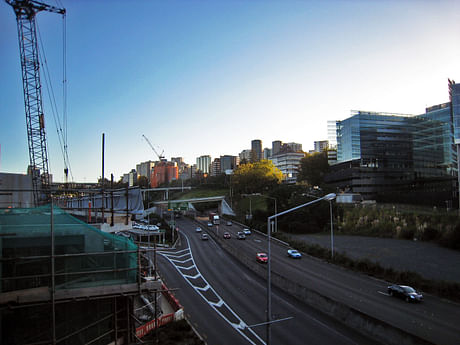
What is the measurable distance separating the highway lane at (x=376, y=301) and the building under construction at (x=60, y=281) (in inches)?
521

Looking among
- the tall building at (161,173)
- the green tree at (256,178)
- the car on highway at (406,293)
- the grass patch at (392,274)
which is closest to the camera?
the car on highway at (406,293)

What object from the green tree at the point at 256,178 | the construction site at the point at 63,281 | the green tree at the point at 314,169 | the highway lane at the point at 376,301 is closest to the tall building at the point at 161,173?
the green tree at the point at 256,178

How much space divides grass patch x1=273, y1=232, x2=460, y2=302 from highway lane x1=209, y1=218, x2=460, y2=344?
2.16 ft

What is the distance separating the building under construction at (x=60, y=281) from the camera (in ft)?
32.1

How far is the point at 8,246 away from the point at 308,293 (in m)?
17.3

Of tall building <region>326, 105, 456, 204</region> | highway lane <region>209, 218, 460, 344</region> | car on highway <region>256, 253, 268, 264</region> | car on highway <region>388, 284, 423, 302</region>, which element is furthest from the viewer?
tall building <region>326, 105, 456, 204</region>

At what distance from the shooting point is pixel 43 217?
11008 millimetres

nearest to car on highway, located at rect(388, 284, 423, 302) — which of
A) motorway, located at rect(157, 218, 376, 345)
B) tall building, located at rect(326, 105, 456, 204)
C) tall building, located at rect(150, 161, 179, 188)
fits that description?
motorway, located at rect(157, 218, 376, 345)

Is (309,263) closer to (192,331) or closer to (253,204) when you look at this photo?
(192,331)

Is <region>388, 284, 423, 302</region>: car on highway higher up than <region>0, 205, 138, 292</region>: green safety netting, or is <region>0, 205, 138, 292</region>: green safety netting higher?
<region>0, 205, 138, 292</region>: green safety netting

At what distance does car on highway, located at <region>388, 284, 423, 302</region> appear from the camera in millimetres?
18812

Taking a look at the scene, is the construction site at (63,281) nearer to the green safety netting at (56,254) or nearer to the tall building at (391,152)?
the green safety netting at (56,254)

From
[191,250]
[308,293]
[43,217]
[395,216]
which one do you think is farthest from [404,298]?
[191,250]

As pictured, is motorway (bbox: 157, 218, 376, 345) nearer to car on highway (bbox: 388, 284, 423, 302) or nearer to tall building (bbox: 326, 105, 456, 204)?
car on highway (bbox: 388, 284, 423, 302)
